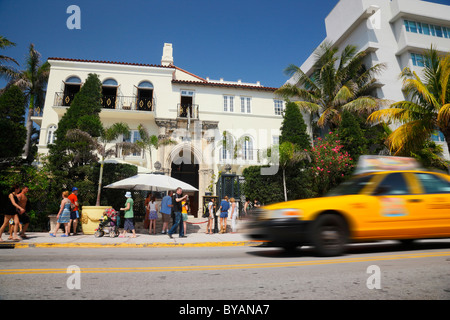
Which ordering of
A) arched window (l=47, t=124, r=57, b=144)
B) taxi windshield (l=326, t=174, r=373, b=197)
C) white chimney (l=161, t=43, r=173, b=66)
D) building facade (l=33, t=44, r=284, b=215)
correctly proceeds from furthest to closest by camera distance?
white chimney (l=161, t=43, r=173, b=66), building facade (l=33, t=44, r=284, b=215), arched window (l=47, t=124, r=57, b=144), taxi windshield (l=326, t=174, r=373, b=197)

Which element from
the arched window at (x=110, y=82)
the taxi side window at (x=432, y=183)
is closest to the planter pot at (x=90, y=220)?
the taxi side window at (x=432, y=183)

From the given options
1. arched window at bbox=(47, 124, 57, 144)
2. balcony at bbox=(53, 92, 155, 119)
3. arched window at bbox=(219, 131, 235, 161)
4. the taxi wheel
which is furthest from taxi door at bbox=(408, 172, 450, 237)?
arched window at bbox=(47, 124, 57, 144)

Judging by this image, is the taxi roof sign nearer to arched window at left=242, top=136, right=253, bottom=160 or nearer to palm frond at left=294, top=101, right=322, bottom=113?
arched window at left=242, top=136, right=253, bottom=160

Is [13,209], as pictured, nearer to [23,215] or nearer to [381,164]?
[23,215]

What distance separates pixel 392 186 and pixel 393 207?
1.43 feet

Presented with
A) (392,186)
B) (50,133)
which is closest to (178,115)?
(50,133)

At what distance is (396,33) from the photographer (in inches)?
893

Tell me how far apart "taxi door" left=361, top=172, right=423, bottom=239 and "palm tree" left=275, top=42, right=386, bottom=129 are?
685 inches

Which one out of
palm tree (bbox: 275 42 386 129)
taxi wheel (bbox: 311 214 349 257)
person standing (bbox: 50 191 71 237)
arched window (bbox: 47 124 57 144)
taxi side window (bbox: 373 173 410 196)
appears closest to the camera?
taxi wheel (bbox: 311 214 349 257)

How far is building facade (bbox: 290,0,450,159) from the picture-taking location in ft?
71.2

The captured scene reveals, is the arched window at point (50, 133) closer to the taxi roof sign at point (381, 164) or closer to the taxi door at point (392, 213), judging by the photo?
the taxi roof sign at point (381, 164)

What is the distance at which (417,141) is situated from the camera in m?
11.9
